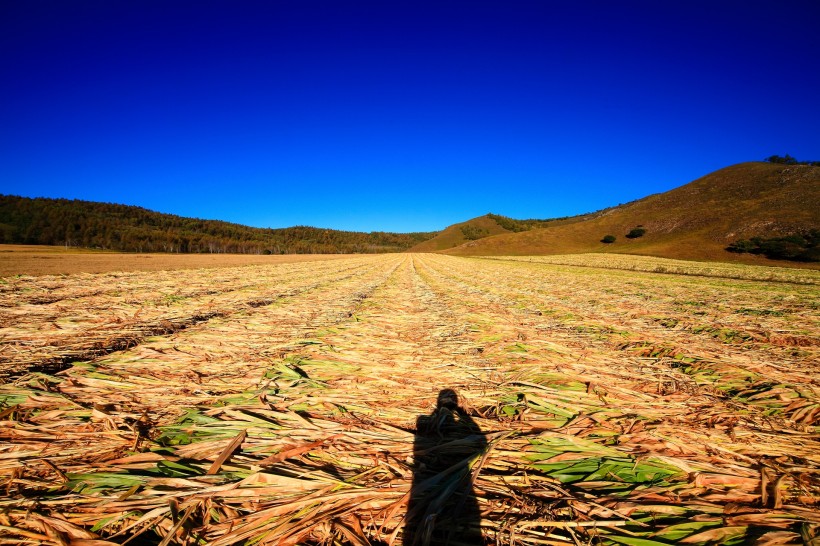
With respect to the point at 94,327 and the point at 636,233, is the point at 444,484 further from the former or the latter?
the point at 636,233

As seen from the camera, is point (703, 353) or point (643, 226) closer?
point (703, 353)

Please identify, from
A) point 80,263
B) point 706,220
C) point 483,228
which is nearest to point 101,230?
point 80,263

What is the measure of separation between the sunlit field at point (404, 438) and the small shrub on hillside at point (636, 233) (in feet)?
246

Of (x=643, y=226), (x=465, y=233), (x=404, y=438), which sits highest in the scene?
(x=465, y=233)

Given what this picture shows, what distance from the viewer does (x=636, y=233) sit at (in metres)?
67.7

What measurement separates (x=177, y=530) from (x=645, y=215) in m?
92.4

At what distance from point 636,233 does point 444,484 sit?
81563mm

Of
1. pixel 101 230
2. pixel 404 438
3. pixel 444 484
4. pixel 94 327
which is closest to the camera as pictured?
pixel 444 484

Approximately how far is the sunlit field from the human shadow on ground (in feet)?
0.05

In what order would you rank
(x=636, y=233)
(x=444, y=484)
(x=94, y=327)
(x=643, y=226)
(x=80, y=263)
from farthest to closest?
(x=643, y=226) → (x=636, y=233) → (x=80, y=263) → (x=94, y=327) → (x=444, y=484)

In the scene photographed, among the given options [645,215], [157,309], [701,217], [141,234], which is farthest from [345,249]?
[157,309]

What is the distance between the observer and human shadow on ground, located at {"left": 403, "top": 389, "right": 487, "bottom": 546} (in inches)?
66.4

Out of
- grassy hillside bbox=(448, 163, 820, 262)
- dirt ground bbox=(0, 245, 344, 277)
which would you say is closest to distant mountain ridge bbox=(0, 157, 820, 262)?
grassy hillside bbox=(448, 163, 820, 262)

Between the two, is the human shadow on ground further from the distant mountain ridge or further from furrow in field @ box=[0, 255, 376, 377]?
the distant mountain ridge
